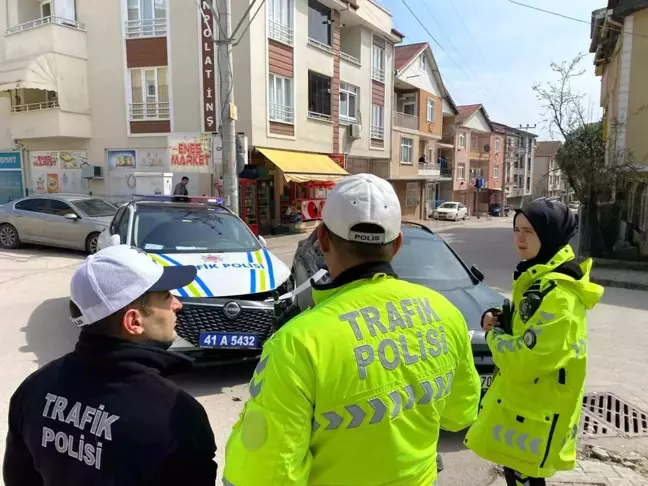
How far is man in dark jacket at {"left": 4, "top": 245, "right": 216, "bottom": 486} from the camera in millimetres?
1349

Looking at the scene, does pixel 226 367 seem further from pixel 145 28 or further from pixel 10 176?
pixel 10 176

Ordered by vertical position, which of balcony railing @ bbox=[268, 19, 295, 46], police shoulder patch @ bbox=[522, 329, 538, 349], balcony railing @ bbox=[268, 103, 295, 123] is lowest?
police shoulder patch @ bbox=[522, 329, 538, 349]

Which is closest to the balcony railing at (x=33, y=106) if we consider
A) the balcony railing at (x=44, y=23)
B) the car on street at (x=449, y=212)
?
the balcony railing at (x=44, y=23)

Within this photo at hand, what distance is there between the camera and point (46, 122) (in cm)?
1917

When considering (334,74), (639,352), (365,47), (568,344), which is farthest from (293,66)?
(568,344)

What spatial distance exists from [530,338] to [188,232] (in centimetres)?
469

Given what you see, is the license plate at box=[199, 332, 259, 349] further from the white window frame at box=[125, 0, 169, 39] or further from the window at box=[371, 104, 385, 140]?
the window at box=[371, 104, 385, 140]

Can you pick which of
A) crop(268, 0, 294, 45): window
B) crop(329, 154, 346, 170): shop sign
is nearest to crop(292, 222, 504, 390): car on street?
crop(268, 0, 294, 45): window

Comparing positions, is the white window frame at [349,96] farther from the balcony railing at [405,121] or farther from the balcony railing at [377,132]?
the balcony railing at [405,121]

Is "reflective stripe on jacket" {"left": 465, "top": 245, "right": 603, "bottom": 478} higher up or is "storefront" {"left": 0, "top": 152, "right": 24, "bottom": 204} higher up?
"storefront" {"left": 0, "top": 152, "right": 24, "bottom": 204}

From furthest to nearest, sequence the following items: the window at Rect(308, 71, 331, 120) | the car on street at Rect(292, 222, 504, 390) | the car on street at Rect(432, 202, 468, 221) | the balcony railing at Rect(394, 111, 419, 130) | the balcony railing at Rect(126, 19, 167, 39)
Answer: the car on street at Rect(432, 202, 468, 221) → the balcony railing at Rect(394, 111, 419, 130) → the window at Rect(308, 71, 331, 120) → the balcony railing at Rect(126, 19, 167, 39) → the car on street at Rect(292, 222, 504, 390)

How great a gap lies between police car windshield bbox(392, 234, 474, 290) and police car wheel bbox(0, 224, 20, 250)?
449 inches

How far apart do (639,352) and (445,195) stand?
39378mm

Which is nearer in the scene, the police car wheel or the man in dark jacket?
the man in dark jacket
